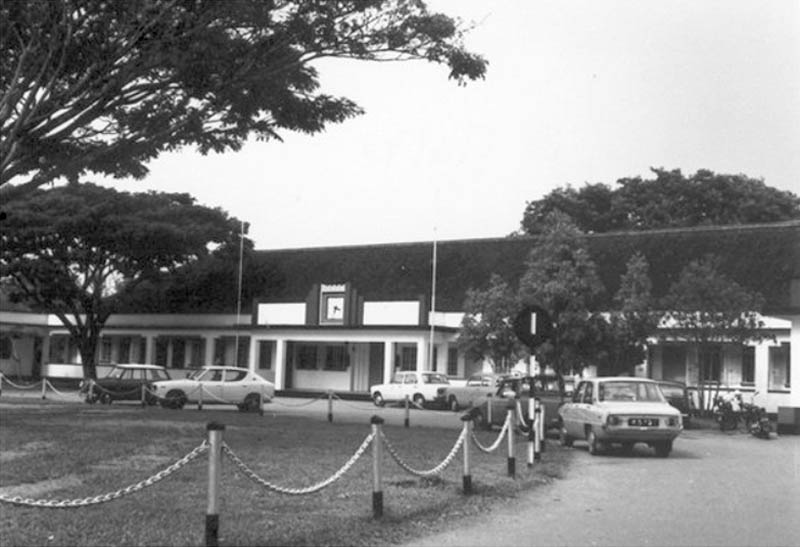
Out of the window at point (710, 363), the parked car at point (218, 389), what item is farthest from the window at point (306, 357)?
the window at point (710, 363)

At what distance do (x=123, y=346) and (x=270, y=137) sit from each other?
1563 inches

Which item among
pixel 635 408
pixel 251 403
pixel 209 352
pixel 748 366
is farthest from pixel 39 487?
pixel 209 352

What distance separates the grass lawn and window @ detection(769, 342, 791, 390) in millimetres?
17089

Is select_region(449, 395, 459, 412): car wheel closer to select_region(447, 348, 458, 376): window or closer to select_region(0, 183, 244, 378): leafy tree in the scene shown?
select_region(447, 348, 458, 376): window

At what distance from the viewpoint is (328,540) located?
9.16 metres

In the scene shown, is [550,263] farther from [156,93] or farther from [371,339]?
[156,93]

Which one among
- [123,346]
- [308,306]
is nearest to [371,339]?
[308,306]

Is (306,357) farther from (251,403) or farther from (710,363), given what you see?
(710,363)

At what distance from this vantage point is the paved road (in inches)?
387

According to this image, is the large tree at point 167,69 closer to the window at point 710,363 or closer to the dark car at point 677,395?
the dark car at point 677,395

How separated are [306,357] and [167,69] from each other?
3290 cm

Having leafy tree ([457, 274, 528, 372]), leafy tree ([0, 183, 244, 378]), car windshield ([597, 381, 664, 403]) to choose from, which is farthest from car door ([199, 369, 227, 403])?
car windshield ([597, 381, 664, 403])

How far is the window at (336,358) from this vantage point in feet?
157

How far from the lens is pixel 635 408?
61.0ft
